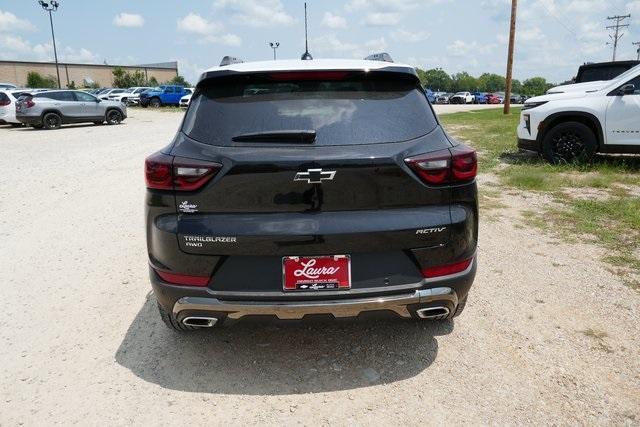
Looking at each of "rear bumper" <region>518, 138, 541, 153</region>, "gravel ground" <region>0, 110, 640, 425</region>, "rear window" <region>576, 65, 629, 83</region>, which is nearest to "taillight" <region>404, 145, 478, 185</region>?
"gravel ground" <region>0, 110, 640, 425</region>

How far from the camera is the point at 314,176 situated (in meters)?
2.53

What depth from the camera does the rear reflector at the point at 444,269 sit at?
2680mm

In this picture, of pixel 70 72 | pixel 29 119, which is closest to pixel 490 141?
pixel 29 119

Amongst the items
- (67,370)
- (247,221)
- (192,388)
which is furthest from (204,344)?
(247,221)

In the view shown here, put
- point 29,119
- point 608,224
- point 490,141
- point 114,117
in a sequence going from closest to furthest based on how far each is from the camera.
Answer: point 608,224
point 490,141
point 29,119
point 114,117

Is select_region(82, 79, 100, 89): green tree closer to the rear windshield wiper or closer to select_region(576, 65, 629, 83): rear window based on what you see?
select_region(576, 65, 629, 83): rear window

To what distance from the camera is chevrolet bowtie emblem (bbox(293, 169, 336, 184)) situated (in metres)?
2.53

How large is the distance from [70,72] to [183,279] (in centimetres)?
12813

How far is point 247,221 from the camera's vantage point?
2.57 m

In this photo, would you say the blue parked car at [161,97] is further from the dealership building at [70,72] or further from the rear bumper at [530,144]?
the dealership building at [70,72]

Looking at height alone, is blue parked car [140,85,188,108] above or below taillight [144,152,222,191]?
above

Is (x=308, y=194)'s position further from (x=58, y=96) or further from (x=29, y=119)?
(x=58, y=96)

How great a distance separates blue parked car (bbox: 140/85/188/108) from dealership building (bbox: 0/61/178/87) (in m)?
78.4

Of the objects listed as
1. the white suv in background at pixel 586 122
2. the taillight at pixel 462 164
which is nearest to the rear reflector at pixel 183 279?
the taillight at pixel 462 164
